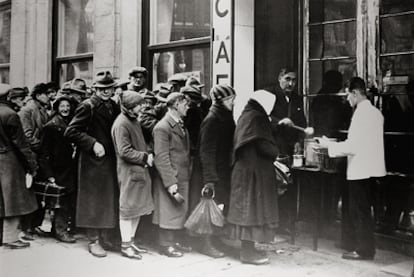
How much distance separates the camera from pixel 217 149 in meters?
4.76

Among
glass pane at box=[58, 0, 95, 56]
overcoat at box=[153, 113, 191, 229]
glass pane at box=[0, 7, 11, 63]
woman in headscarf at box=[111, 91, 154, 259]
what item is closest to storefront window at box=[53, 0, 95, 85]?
glass pane at box=[58, 0, 95, 56]

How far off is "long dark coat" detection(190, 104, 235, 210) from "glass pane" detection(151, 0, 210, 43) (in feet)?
4.78

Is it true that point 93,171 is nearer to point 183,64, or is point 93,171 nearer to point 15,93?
point 15,93

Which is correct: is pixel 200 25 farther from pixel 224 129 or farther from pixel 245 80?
Result: pixel 224 129

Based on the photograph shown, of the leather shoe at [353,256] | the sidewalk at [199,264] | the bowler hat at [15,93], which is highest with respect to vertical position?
the bowler hat at [15,93]

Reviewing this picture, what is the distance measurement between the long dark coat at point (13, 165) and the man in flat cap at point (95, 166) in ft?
1.47

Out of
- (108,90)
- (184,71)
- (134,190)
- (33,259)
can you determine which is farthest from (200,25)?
(33,259)

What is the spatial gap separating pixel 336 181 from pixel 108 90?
219 cm

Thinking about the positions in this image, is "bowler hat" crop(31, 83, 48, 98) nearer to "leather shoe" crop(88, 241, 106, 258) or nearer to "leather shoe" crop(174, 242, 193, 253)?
"leather shoe" crop(88, 241, 106, 258)

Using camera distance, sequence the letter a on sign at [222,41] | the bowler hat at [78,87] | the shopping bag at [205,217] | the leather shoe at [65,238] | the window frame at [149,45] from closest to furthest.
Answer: the shopping bag at [205,217]
the letter a on sign at [222,41]
the leather shoe at [65,238]
the bowler hat at [78,87]
the window frame at [149,45]

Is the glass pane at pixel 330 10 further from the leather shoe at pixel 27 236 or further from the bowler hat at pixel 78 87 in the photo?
the leather shoe at pixel 27 236

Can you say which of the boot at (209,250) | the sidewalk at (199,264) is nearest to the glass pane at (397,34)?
the sidewalk at (199,264)

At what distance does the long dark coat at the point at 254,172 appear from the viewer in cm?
443

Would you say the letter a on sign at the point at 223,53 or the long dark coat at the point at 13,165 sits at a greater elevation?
the letter a on sign at the point at 223,53
